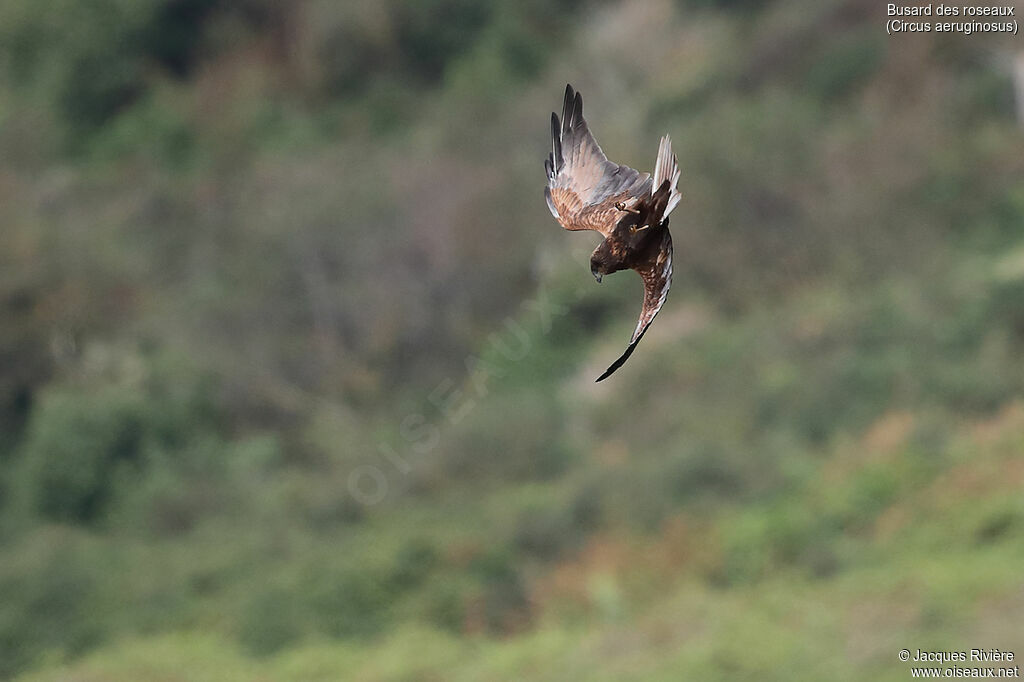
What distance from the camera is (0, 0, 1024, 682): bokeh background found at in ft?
77.6

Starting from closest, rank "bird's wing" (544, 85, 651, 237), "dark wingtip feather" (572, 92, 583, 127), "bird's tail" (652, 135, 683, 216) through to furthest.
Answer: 1. "bird's tail" (652, 135, 683, 216)
2. "bird's wing" (544, 85, 651, 237)
3. "dark wingtip feather" (572, 92, 583, 127)

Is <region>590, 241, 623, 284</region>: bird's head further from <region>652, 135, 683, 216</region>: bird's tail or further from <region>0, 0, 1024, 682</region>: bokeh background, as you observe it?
<region>0, 0, 1024, 682</region>: bokeh background

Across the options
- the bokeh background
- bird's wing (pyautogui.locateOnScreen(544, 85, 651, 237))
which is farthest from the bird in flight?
the bokeh background

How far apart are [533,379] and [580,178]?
19.5 meters

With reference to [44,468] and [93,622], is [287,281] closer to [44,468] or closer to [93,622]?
[44,468]

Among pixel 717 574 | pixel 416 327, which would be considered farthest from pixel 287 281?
pixel 717 574

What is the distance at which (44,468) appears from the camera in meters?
30.8

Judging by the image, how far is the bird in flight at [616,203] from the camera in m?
8.18

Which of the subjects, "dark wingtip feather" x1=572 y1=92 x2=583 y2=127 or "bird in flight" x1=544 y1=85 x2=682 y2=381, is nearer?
"bird in flight" x1=544 y1=85 x2=682 y2=381

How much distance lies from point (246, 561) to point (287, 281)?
27.4ft

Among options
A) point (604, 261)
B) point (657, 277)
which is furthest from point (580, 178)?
point (657, 277)

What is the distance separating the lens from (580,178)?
9711 mm

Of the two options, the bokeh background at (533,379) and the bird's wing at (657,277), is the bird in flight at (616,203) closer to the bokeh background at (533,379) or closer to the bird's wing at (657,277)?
the bird's wing at (657,277)

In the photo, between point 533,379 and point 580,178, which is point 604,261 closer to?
point 580,178
